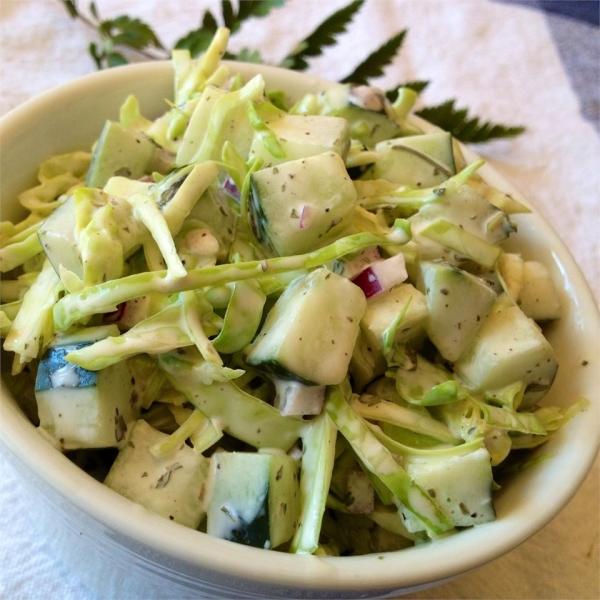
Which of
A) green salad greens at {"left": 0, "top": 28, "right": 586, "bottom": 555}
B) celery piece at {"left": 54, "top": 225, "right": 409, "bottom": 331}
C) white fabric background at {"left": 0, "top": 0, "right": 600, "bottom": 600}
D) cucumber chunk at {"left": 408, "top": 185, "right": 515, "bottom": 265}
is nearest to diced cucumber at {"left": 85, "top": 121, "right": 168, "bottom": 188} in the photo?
green salad greens at {"left": 0, "top": 28, "right": 586, "bottom": 555}

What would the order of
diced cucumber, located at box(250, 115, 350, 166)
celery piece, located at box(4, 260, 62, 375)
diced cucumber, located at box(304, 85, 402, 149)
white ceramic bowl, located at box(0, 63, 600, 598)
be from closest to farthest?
white ceramic bowl, located at box(0, 63, 600, 598) → celery piece, located at box(4, 260, 62, 375) → diced cucumber, located at box(250, 115, 350, 166) → diced cucumber, located at box(304, 85, 402, 149)

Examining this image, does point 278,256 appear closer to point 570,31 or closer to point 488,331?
point 488,331

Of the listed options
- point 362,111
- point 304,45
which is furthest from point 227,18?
point 362,111

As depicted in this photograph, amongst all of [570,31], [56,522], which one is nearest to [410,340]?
[56,522]

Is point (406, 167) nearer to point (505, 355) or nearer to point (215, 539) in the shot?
point (505, 355)

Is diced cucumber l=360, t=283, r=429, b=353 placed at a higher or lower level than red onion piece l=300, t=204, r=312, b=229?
lower

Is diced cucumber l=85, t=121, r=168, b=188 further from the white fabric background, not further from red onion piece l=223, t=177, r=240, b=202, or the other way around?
the white fabric background
